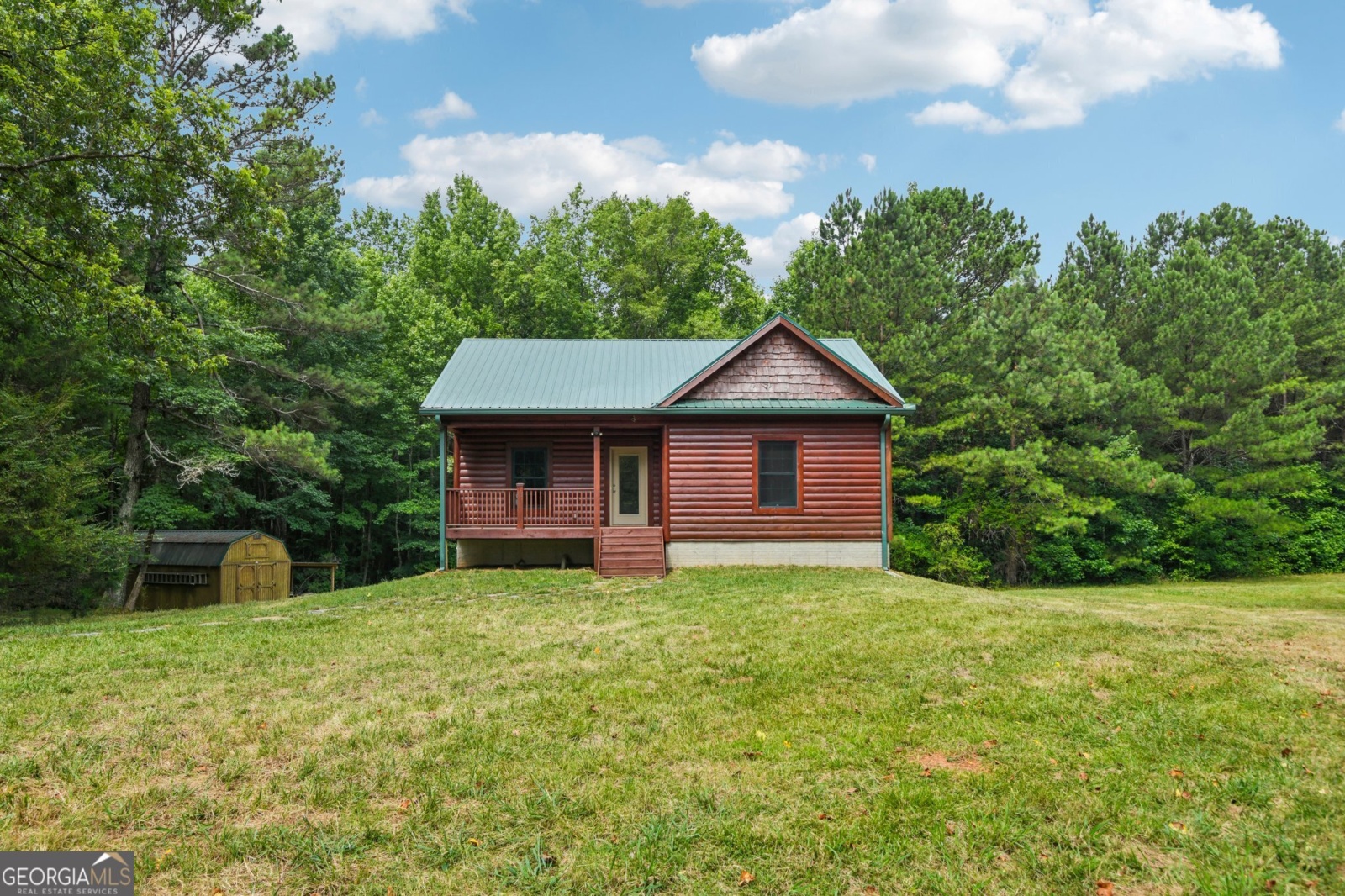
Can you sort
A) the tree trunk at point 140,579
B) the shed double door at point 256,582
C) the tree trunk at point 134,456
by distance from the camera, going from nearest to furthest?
the tree trunk at point 134,456
the tree trunk at point 140,579
the shed double door at point 256,582

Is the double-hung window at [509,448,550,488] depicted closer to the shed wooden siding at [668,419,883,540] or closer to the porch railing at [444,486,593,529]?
the porch railing at [444,486,593,529]

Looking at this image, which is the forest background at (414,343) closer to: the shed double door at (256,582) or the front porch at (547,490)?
the shed double door at (256,582)

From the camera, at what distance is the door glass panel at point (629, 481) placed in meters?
18.5

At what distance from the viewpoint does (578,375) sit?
61.0ft

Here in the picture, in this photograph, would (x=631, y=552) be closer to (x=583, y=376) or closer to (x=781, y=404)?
(x=781, y=404)

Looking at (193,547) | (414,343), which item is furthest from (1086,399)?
(193,547)

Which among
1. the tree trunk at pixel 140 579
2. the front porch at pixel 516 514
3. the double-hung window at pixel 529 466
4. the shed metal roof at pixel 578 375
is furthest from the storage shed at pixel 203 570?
the double-hung window at pixel 529 466

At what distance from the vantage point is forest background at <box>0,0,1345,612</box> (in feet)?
37.8

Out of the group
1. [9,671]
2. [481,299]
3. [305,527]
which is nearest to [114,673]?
[9,671]

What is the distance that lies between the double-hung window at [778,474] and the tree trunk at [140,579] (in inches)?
582

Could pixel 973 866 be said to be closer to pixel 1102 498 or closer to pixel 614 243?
pixel 1102 498

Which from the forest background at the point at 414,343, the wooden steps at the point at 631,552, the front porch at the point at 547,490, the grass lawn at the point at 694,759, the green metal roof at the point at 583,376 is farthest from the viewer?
the front porch at the point at 547,490

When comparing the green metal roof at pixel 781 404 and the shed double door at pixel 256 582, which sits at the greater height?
the green metal roof at pixel 781 404

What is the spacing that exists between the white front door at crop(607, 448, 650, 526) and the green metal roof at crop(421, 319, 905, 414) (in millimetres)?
1811
